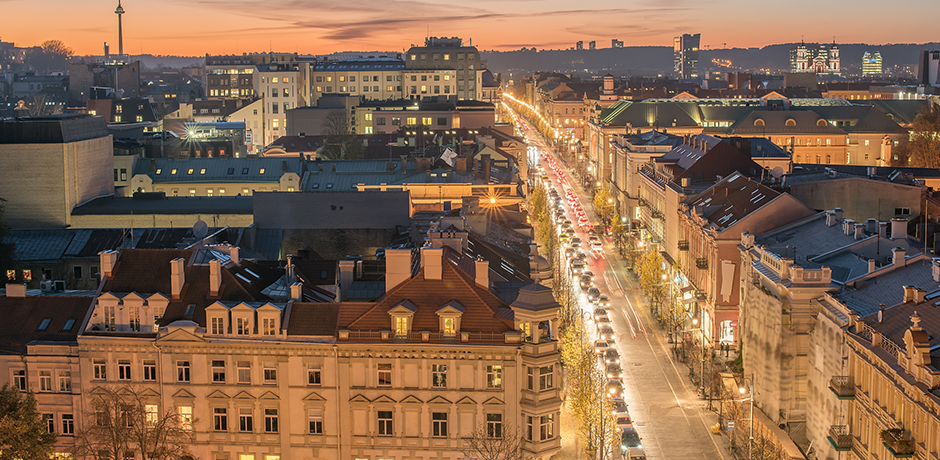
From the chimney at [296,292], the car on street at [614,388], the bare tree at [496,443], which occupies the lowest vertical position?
the car on street at [614,388]

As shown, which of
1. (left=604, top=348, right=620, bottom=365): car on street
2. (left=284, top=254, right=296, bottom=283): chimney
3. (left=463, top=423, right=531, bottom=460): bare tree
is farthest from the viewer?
(left=604, top=348, right=620, bottom=365): car on street

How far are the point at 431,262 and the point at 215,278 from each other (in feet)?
39.5

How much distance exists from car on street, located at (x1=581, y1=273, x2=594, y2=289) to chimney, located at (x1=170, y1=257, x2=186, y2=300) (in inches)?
2637

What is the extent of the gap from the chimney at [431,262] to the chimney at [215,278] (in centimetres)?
1139

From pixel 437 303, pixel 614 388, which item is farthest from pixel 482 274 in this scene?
pixel 614 388

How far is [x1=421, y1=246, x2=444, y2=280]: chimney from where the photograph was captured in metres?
62.8

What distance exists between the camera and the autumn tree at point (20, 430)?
55812mm

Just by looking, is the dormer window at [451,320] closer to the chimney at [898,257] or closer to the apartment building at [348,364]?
the apartment building at [348,364]

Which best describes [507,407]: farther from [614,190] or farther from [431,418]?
[614,190]

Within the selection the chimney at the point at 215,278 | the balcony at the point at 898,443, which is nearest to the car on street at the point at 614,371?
the chimney at the point at 215,278

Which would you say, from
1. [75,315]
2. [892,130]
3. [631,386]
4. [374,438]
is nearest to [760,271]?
[631,386]

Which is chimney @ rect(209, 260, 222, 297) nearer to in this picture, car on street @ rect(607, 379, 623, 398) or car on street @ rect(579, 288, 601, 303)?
car on street @ rect(607, 379, 623, 398)

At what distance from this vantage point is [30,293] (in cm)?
7206

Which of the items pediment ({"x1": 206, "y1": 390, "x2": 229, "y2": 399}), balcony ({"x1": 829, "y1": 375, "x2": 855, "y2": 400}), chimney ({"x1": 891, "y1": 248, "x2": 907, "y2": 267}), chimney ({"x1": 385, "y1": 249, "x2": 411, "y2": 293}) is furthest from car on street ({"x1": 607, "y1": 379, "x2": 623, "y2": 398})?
pediment ({"x1": 206, "y1": 390, "x2": 229, "y2": 399})
